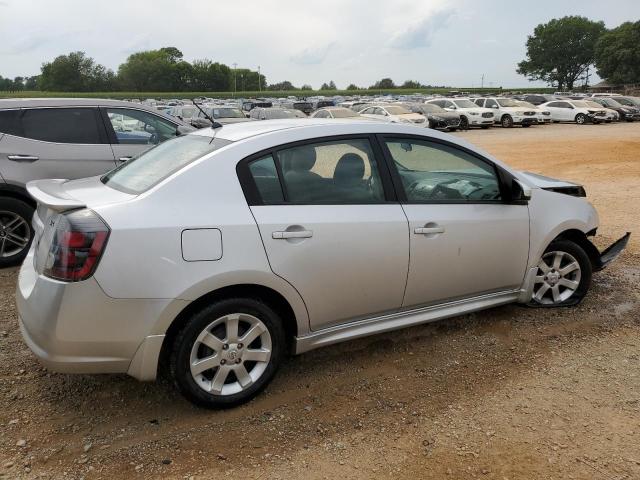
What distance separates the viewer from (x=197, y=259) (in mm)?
2789

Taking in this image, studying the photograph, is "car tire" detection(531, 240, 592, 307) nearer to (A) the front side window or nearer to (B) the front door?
(B) the front door

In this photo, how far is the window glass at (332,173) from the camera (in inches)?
127

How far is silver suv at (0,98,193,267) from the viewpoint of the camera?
5.55 metres

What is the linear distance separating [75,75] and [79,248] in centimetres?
13533

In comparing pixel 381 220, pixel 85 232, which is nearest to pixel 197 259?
pixel 85 232

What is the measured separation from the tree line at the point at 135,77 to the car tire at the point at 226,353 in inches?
5157

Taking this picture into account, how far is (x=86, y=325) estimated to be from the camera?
105 inches

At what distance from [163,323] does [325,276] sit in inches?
38.1

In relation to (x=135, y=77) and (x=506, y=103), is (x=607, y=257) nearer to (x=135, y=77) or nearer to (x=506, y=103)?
(x=506, y=103)

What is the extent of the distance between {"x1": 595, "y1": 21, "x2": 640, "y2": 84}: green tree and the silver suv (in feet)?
308

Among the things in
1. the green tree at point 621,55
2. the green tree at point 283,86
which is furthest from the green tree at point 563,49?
the green tree at point 283,86

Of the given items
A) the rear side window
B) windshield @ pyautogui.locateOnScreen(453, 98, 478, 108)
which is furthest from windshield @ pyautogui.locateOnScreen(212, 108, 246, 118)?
the rear side window

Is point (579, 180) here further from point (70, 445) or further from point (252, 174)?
point (70, 445)

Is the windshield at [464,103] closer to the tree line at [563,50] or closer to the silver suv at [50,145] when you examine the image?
the silver suv at [50,145]
